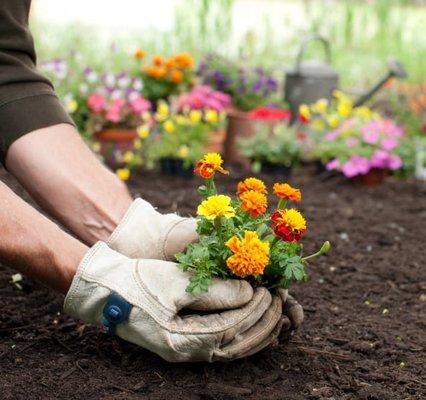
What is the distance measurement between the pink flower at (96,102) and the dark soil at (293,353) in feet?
6.01

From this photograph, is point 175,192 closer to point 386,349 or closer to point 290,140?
point 290,140

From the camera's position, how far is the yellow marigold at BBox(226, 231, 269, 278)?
1.76 meters

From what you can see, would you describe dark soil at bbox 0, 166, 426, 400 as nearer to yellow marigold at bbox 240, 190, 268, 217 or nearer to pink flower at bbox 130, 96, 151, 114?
yellow marigold at bbox 240, 190, 268, 217

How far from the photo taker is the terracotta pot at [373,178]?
14.1ft

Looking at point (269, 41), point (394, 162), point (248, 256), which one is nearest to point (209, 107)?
point (394, 162)

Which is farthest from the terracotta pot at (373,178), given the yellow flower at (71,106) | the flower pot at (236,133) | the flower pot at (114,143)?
the yellow flower at (71,106)

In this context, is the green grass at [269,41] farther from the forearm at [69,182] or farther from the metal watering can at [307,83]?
the forearm at [69,182]

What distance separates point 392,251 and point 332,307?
72 cm

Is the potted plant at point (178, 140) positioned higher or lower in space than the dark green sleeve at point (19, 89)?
lower

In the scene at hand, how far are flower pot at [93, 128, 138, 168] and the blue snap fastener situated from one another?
262cm

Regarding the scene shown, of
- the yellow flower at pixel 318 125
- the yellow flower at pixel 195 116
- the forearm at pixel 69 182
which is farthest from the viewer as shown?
the yellow flower at pixel 318 125

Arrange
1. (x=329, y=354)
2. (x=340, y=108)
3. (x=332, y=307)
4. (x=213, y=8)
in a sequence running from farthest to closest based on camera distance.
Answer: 1. (x=213, y=8)
2. (x=340, y=108)
3. (x=332, y=307)
4. (x=329, y=354)

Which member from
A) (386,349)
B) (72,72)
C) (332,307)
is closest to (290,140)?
(72,72)

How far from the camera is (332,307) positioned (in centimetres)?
244
